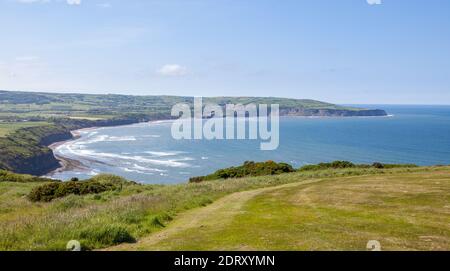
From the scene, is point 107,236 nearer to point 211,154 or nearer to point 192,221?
point 192,221

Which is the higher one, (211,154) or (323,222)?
(323,222)

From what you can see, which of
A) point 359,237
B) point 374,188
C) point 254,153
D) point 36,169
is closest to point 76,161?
point 36,169

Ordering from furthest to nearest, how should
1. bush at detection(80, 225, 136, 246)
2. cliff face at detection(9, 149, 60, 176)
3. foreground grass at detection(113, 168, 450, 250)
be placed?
cliff face at detection(9, 149, 60, 176) → bush at detection(80, 225, 136, 246) → foreground grass at detection(113, 168, 450, 250)

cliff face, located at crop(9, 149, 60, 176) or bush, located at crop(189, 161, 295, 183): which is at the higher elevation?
bush, located at crop(189, 161, 295, 183)

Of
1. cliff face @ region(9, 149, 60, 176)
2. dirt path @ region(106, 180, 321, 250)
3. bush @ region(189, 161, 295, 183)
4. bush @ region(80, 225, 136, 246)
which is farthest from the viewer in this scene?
cliff face @ region(9, 149, 60, 176)

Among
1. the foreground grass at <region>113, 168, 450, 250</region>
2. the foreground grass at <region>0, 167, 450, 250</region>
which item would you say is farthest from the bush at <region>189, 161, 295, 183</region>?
the foreground grass at <region>113, 168, 450, 250</region>

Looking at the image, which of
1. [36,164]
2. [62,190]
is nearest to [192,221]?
[62,190]

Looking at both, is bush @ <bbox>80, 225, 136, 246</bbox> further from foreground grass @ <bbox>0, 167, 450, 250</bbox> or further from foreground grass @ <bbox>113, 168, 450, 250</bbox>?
foreground grass @ <bbox>113, 168, 450, 250</bbox>

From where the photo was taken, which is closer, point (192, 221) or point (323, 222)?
point (323, 222)

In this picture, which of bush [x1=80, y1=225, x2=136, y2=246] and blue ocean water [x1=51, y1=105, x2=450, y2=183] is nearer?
bush [x1=80, y1=225, x2=136, y2=246]

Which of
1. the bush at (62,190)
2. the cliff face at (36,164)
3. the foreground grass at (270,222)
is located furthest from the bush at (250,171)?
the cliff face at (36,164)

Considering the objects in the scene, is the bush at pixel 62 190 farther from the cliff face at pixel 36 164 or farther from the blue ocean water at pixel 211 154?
the cliff face at pixel 36 164
